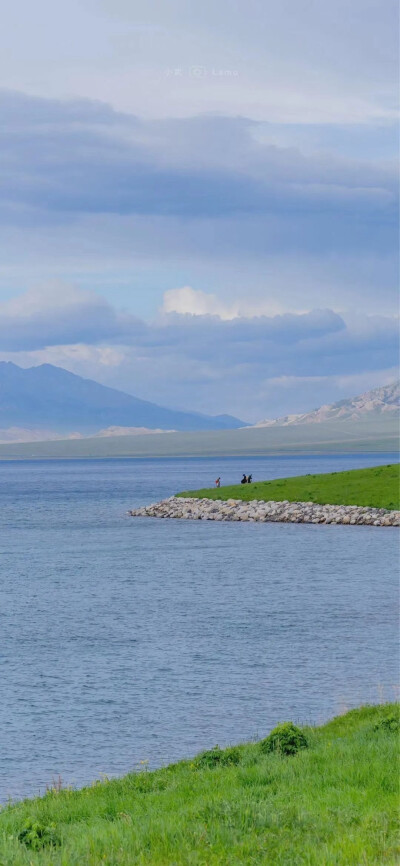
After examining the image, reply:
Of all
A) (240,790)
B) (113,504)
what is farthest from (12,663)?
(113,504)

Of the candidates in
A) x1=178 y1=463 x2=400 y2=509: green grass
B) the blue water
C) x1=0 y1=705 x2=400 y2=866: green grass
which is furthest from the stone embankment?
x1=0 y1=705 x2=400 y2=866: green grass

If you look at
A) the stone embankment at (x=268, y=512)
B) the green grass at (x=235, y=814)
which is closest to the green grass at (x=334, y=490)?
the stone embankment at (x=268, y=512)

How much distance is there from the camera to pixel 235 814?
12.0 m

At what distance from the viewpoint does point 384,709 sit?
21594 mm

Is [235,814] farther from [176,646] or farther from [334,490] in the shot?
[334,490]

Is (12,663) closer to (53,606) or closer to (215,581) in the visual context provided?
(53,606)

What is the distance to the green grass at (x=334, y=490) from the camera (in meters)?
85.4

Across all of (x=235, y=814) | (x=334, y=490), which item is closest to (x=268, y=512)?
(x=334, y=490)

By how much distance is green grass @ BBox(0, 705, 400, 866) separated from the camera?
10.3 m

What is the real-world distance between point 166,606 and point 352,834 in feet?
102

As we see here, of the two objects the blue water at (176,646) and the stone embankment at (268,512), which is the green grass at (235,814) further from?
the stone embankment at (268,512)

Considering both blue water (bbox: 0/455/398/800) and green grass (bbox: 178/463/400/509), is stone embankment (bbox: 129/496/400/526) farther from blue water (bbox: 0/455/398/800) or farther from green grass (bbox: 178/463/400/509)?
blue water (bbox: 0/455/398/800)

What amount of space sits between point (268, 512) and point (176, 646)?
54953mm

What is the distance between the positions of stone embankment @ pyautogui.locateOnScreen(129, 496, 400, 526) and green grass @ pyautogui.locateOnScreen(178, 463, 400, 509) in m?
1.27
